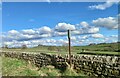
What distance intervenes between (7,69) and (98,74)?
17.3 ft

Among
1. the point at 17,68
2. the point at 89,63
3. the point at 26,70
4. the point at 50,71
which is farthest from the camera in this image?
the point at 17,68

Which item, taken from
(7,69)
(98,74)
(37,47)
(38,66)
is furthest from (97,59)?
(37,47)

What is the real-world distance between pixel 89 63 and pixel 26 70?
134 inches

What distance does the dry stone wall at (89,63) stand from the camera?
41.9ft

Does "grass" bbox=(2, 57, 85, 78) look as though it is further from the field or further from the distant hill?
the distant hill

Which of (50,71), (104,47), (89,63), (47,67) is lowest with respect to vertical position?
(50,71)

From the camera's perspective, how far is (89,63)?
45.2ft

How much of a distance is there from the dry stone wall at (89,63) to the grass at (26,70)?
0.39 metres

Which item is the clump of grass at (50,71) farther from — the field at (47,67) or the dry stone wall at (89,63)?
the dry stone wall at (89,63)

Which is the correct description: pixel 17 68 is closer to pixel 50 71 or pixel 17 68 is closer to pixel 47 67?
pixel 47 67

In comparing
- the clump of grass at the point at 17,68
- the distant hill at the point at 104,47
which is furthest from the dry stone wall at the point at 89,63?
the distant hill at the point at 104,47

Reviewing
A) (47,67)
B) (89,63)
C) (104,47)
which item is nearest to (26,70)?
(47,67)

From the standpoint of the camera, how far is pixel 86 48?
1842 centimetres

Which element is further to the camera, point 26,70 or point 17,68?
point 17,68
